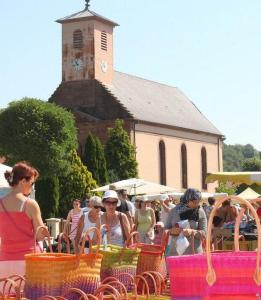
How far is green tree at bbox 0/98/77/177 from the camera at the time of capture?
57.9 meters

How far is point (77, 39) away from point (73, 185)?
71.8ft

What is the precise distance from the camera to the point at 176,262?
4.64 metres

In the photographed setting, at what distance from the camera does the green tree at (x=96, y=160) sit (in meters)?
65.1

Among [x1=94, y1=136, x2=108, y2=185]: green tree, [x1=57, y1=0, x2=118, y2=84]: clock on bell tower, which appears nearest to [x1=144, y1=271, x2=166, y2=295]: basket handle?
[x1=94, y1=136, x2=108, y2=185]: green tree

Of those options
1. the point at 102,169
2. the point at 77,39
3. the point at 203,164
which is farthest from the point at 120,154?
the point at 203,164

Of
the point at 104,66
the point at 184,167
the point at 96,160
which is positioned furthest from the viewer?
the point at 184,167

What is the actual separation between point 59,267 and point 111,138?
209ft

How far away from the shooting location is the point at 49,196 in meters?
57.6

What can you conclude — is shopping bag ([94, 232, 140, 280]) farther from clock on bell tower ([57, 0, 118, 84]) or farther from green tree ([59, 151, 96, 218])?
clock on bell tower ([57, 0, 118, 84])

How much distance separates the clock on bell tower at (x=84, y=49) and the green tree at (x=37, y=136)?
18207mm

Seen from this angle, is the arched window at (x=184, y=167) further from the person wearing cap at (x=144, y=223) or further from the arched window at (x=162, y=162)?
the person wearing cap at (x=144, y=223)

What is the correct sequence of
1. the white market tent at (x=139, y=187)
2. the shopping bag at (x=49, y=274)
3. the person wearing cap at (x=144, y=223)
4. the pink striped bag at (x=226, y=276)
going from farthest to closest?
1. the white market tent at (x=139, y=187)
2. the person wearing cap at (x=144, y=223)
3. the shopping bag at (x=49, y=274)
4. the pink striped bag at (x=226, y=276)

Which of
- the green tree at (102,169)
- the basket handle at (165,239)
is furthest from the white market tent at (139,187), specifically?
the green tree at (102,169)

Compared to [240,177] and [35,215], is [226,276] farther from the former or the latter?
[240,177]
